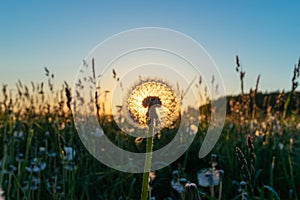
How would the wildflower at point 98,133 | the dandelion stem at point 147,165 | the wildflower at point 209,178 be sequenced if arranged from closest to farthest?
the dandelion stem at point 147,165
the wildflower at point 209,178
the wildflower at point 98,133

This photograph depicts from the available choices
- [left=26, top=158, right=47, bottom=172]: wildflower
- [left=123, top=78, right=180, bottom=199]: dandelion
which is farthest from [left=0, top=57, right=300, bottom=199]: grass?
[left=123, top=78, right=180, bottom=199]: dandelion

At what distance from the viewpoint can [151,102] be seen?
0.88 m

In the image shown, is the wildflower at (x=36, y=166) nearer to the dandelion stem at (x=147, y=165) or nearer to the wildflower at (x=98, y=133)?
the wildflower at (x=98, y=133)

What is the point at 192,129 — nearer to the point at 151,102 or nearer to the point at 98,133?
the point at 98,133

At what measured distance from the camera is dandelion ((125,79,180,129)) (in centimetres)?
89

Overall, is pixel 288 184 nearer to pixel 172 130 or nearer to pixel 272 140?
pixel 272 140

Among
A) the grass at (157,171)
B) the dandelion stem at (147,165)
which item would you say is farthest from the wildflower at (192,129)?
the dandelion stem at (147,165)

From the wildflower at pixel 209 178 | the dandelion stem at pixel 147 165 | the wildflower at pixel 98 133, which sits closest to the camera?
the dandelion stem at pixel 147 165

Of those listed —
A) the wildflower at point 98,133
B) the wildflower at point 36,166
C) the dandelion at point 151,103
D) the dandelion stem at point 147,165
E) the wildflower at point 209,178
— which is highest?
the dandelion at point 151,103

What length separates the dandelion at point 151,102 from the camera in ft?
2.93

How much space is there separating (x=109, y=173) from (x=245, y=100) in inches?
49.4

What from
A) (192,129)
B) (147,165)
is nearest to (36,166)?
(192,129)

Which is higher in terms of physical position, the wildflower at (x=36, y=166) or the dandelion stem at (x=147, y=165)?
the dandelion stem at (x=147, y=165)

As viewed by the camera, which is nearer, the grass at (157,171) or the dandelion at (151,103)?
the dandelion at (151,103)
